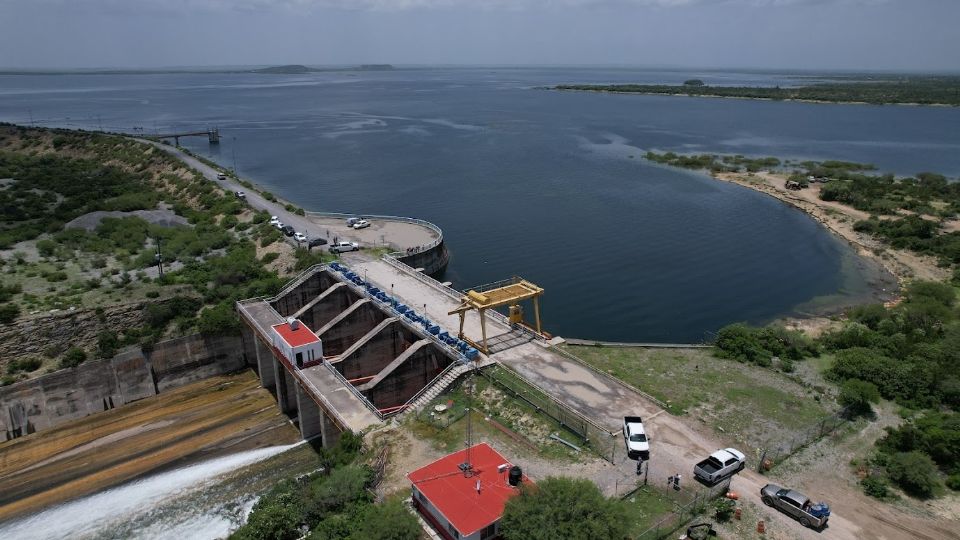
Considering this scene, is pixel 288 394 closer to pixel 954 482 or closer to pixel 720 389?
pixel 720 389

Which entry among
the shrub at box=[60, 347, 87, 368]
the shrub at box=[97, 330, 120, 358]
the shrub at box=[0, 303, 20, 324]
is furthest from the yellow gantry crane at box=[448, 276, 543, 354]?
the shrub at box=[0, 303, 20, 324]

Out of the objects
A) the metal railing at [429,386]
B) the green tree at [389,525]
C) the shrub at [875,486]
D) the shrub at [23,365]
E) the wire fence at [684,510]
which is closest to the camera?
the green tree at [389,525]

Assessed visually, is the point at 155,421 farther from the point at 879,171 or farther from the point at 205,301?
the point at 879,171

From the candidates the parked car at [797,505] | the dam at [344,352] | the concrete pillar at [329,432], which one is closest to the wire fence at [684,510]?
the parked car at [797,505]

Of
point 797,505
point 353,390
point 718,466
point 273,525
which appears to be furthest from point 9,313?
point 797,505

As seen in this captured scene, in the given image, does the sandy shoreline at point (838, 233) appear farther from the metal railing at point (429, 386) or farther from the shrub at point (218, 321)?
the shrub at point (218, 321)

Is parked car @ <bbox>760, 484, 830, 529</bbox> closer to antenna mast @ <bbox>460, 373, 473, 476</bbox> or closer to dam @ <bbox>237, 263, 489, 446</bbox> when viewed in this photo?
antenna mast @ <bbox>460, 373, 473, 476</bbox>
